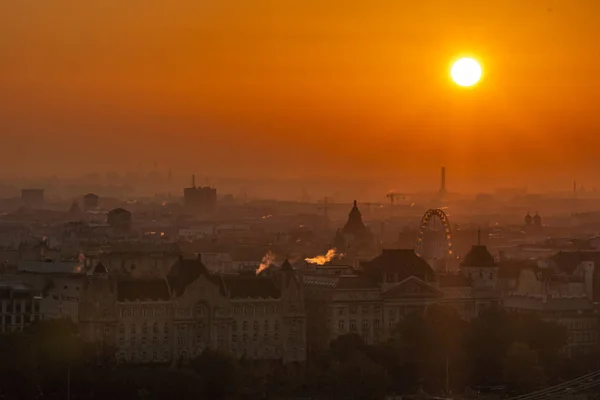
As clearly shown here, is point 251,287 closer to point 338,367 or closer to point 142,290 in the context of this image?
point 142,290

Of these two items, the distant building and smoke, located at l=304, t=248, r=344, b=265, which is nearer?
the distant building

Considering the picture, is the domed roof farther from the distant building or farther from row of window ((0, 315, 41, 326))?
row of window ((0, 315, 41, 326))

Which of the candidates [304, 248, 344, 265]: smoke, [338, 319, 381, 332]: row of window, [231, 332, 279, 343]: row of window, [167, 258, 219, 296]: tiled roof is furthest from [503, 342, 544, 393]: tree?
[304, 248, 344, 265]: smoke

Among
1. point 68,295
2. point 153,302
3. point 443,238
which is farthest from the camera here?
point 443,238

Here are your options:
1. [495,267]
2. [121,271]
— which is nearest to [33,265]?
[121,271]

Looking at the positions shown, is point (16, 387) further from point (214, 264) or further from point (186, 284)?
point (214, 264)

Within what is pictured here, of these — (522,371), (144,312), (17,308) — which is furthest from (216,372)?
(17,308)

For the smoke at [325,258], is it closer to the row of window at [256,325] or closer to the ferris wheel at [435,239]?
the ferris wheel at [435,239]
